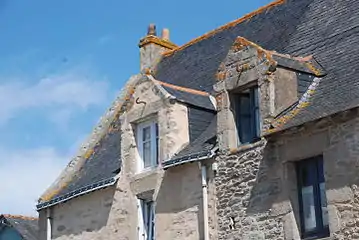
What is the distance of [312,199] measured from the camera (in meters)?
13.7

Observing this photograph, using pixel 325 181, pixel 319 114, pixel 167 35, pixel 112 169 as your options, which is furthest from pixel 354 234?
pixel 167 35

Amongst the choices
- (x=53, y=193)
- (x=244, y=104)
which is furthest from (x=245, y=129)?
(x=53, y=193)

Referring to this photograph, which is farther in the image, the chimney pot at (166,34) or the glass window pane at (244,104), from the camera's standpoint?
the chimney pot at (166,34)

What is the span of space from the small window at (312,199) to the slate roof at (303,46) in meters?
0.81

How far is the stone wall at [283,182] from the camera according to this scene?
42.4ft

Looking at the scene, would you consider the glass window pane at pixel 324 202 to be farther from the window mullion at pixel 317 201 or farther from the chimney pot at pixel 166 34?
the chimney pot at pixel 166 34

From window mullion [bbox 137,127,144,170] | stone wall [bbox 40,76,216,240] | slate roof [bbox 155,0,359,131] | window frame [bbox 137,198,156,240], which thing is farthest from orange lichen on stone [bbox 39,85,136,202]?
window frame [bbox 137,198,156,240]

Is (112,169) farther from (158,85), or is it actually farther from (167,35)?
(167,35)

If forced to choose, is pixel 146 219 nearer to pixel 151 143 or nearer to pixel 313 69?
pixel 151 143

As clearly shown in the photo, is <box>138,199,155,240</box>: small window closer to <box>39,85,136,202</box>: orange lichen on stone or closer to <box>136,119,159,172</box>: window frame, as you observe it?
<box>136,119,159,172</box>: window frame

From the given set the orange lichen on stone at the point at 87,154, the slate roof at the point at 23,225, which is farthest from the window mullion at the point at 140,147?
the slate roof at the point at 23,225

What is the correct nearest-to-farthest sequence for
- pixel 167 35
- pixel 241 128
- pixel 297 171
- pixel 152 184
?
pixel 297 171
pixel 241 128
pixel 152 184
pixel 167 35

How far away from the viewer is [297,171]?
14.0 meters

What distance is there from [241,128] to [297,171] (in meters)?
1.70
